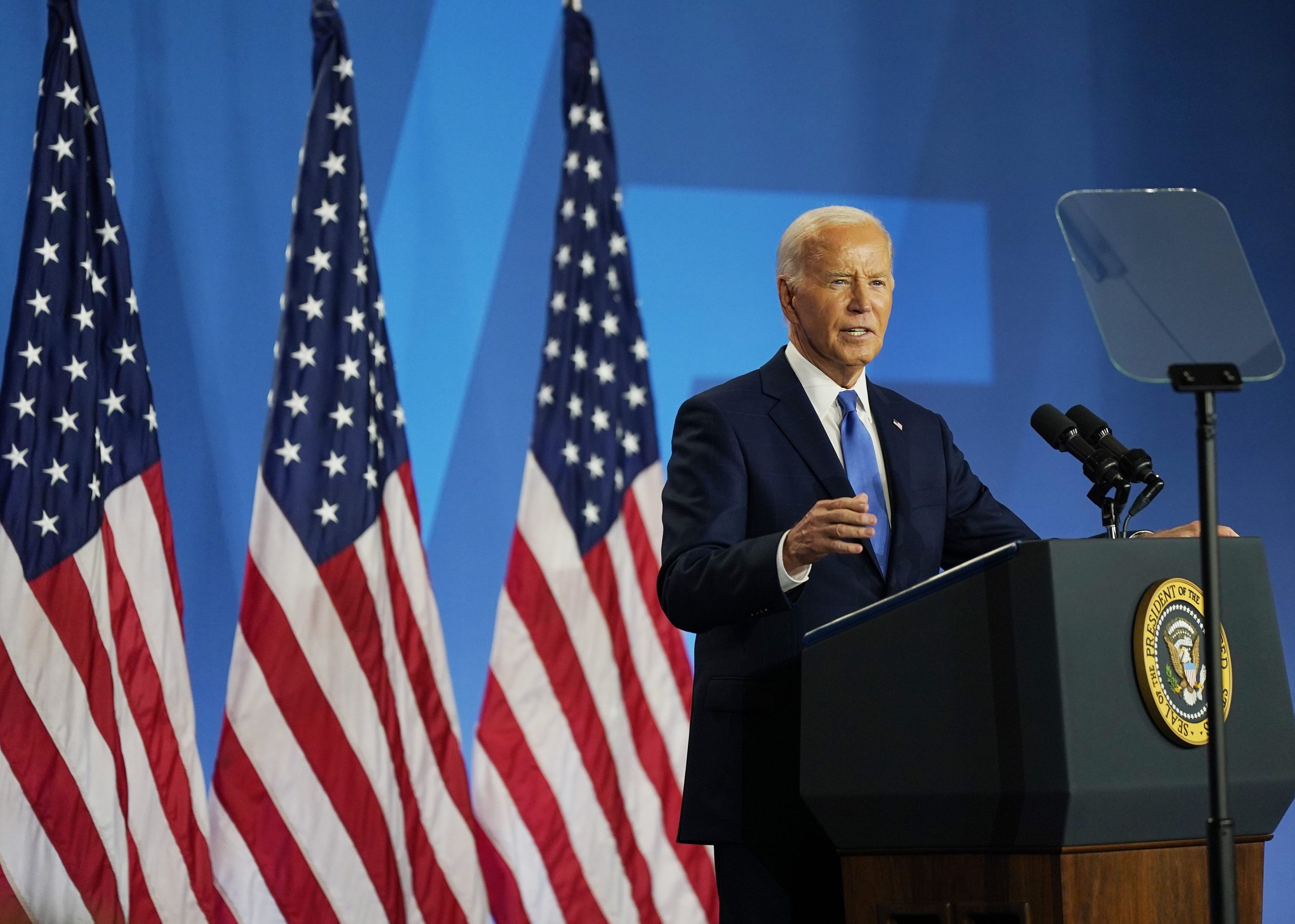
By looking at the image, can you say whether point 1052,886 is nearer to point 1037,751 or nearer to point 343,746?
point 1037,751

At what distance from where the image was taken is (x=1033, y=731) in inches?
52.6

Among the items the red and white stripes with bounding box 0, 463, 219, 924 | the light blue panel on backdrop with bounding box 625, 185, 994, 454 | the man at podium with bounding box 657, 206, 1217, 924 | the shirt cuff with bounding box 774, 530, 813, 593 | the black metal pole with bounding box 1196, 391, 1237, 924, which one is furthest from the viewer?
the light blue panel on backdrop with bounding box 625, 185, 994, 454

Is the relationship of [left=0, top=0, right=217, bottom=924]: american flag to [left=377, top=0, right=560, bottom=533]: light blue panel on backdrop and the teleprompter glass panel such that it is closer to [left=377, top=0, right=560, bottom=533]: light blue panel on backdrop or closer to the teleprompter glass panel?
[left=377, top=0, right=560, bottom=533]: light blue panel on backdrop

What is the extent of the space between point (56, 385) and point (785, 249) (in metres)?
2.01

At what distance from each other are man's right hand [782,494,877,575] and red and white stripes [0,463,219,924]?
2.18m

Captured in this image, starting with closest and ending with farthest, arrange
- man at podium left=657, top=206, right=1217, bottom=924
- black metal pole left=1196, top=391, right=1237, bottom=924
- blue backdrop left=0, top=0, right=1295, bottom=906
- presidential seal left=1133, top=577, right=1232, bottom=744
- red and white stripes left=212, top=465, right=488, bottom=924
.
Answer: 1. black metal pole left=1196, top=391, right=1237, bottom=924
2. presidential seal left=1133, top=577, right=1232, bottom=744
3. man at podium left=657, top=206, right=1217, bottom=924
4. red and white stripes left=212, top=465, right=488, bottom=924
5. blue backdrop left=0, top=0, right=1295, bottom=906

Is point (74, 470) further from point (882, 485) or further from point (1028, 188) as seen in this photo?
point (1028, 188)

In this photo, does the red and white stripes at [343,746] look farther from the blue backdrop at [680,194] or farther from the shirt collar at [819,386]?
the shirt collar at [819,386]

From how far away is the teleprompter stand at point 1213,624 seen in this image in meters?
1.25

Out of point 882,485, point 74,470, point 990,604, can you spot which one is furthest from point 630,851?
point 990,604

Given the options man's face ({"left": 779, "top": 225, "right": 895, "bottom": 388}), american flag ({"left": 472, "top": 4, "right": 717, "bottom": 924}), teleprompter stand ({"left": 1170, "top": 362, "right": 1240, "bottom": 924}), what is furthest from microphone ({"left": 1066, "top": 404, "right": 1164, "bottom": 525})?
american flag ({"left": 472, "top": 4, "right": 717, "bottom": 924})

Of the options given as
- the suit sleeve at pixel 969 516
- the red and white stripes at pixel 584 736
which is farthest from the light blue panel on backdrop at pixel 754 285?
the suit sleeve at pixel 969 516

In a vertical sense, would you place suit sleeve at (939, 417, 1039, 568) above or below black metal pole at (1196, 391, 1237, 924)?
above

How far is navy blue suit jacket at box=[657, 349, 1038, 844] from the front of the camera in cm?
177
